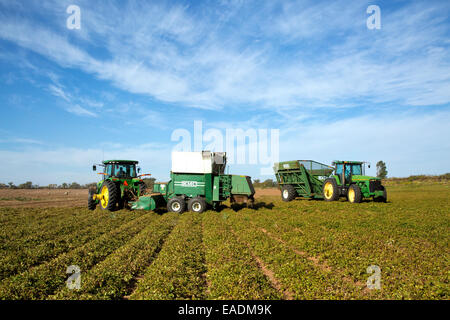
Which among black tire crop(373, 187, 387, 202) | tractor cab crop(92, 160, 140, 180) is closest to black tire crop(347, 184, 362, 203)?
black tire crop(373, 187, 387, 202)

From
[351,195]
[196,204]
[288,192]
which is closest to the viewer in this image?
[196,204]

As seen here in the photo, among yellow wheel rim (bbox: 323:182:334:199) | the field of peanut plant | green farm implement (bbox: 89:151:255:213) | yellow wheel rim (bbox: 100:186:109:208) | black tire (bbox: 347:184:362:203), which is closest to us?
the field of peanut plant

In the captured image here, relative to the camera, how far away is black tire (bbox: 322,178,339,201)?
1962cm

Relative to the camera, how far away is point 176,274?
5895 mm

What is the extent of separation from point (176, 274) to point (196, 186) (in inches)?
435

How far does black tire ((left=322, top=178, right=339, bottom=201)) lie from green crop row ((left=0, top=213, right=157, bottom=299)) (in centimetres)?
1582

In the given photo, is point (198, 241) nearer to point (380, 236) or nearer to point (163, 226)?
point (163, 226)

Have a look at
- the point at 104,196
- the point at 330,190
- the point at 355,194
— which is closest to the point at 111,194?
the point at 104,196

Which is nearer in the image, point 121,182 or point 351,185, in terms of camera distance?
point 121,182

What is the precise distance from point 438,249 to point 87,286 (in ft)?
31.7

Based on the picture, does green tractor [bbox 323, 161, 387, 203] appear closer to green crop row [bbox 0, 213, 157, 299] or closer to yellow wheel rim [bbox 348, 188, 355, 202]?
yellow wheel rim [bbox 348, 188, 355, 202]

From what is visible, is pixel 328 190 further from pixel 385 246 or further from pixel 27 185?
pixel 27 185
